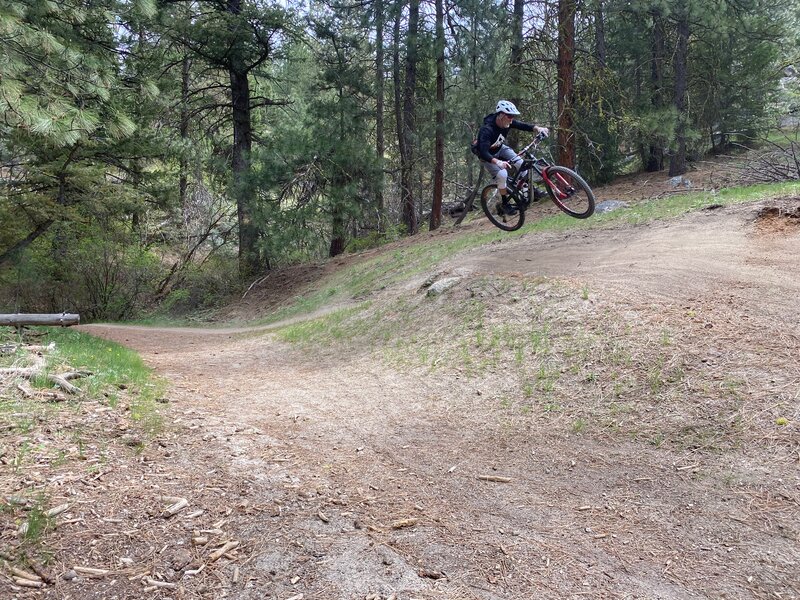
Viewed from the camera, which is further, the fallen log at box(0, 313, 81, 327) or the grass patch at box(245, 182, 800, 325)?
the grass patch at box(245, 182, 800, 325)

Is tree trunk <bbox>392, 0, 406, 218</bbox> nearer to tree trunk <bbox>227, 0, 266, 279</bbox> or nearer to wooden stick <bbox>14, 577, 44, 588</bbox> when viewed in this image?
tree trunk <bbox>227, 0, 266, 279</bbox>

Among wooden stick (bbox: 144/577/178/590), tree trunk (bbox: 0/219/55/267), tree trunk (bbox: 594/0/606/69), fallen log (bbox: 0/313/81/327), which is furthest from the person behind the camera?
tree trunk (bbox: 594/0/606/69)

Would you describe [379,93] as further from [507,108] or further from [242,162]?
[507,108]

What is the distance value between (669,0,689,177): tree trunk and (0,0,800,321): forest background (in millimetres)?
63

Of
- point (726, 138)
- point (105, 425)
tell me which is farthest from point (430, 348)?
point (726, 138)

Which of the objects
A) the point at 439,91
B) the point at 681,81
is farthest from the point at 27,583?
the point at 681,81

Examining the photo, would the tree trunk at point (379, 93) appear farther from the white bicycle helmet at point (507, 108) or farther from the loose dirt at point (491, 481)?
the loose dirt at point (491, 481)

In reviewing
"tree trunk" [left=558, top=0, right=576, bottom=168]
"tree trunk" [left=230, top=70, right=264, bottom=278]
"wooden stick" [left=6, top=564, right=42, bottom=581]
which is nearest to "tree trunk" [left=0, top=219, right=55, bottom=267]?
"tree trunk" [left=230, top=70, right=264, bottom=278]

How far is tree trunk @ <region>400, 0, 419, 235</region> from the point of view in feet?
55.8

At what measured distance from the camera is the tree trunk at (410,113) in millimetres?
17000

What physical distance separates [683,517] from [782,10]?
20.7m

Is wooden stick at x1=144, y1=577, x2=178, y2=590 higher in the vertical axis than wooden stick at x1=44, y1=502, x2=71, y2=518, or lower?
lower

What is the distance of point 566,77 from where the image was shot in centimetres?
1343

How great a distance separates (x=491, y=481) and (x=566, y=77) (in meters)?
12.1
